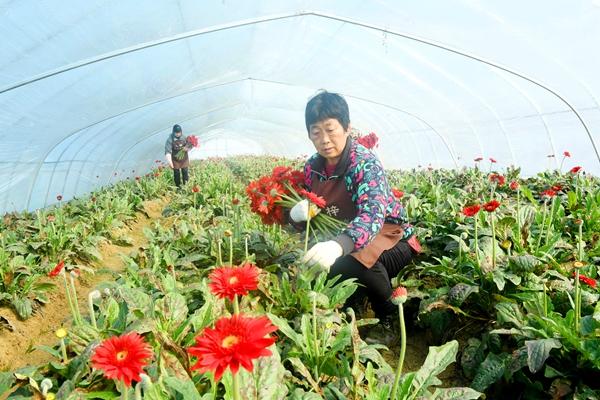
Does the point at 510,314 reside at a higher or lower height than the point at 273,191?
lower

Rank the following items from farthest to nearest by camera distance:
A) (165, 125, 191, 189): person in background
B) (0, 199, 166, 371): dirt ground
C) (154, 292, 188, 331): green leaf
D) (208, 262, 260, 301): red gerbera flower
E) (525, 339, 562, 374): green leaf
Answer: (165, 125, 191, 189): person in background < (0, 199, 166, 371): dirt ground < (154, 292, 188, 331): green leaf < (525, 339, 562, 374): green leaf < (208, 262, 260, 301): red gerbera flower

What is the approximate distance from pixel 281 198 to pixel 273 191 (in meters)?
0.15

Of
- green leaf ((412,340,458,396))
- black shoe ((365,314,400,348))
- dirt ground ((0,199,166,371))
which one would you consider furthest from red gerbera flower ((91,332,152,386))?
black shoe ((365,314,400,348))

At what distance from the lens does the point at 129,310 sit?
216cm

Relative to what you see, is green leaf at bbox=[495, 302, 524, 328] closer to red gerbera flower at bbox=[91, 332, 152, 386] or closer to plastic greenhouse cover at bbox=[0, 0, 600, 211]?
red gerbera flower at bbox=[91, 332, 152, 386]

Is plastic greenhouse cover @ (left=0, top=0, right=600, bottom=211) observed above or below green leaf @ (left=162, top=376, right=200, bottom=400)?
above

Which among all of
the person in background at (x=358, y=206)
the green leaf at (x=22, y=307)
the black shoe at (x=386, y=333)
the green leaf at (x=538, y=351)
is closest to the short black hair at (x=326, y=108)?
the person in background at (x=358, y=206)

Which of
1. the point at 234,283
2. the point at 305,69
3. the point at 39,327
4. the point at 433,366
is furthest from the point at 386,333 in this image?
the point at 305,69

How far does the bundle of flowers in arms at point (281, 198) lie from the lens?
9.08 ft

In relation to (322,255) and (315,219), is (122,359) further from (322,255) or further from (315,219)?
(315,219)

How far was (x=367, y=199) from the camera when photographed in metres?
2.45

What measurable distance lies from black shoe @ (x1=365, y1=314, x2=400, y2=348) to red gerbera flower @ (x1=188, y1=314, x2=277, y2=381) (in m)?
1.87

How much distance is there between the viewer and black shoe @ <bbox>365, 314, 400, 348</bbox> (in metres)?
2.65

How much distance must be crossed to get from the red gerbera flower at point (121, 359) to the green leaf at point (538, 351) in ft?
4.92
